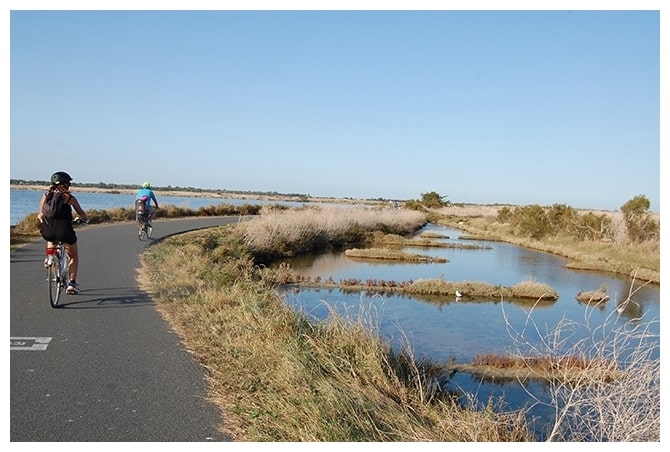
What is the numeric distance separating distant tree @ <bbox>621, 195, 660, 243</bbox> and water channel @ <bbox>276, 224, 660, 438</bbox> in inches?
244

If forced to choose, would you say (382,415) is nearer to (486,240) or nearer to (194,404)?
(194,404)

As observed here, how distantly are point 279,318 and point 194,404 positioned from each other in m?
2.84

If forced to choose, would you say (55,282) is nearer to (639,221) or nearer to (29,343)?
(29,343)

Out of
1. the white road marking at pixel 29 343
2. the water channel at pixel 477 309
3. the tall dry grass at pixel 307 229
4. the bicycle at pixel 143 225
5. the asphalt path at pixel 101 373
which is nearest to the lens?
the asphalt path at pixel 101 373

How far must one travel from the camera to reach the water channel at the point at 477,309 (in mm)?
10859

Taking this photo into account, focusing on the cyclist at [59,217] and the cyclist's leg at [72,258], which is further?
the cyclist's leg at [72,258]

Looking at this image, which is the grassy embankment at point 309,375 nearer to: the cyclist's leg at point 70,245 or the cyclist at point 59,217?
the cyclist's leg at point 70,245

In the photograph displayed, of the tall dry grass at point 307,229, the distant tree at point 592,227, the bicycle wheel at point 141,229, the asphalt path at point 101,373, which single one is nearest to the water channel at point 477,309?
the tall dry grass at point 307,229

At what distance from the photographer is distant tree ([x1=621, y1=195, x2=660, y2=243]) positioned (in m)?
38.8

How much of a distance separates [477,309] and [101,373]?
1525 centimetres

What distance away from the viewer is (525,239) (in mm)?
50812

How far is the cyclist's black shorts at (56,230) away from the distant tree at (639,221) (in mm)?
39253

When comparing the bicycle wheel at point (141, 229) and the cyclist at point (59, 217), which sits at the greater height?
the cyclist at point (59, 217)

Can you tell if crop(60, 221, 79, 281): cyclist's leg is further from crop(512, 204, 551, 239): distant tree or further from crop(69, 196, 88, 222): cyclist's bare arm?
crop(512, 204, 551, 239): distant tree
